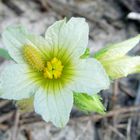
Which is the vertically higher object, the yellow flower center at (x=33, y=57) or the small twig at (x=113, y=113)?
the yellow flower center at (x=33, y=57)

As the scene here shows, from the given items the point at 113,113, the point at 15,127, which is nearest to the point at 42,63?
the point at 15,127

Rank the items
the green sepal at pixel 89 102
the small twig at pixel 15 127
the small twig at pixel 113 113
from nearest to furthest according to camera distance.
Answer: the green sepal at pixel 89 102, the small twig at pixel 15 127, the small twig at pixel 113 113

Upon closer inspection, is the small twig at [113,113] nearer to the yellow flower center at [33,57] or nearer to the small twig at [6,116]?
the small twig at [6,116]

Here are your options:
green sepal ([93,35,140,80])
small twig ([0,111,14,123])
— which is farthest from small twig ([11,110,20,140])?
green sepal ([93,35,140,80])

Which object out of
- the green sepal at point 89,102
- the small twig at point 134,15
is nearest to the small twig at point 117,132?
the small twig at point 134,15

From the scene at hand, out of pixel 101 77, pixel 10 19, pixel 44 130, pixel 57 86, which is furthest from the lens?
pixel 10 19

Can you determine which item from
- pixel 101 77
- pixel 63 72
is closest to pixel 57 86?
pixel 63 72

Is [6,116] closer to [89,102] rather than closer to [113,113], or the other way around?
[113,113]

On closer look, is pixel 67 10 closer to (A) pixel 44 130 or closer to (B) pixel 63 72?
(A) pixel 44 130
